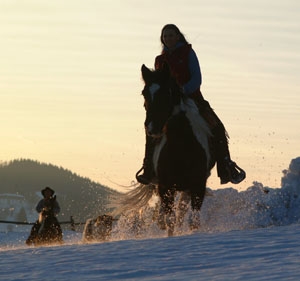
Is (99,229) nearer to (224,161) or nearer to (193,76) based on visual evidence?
(224,161)

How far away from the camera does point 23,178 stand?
640 feet

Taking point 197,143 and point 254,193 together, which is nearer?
point 197,143

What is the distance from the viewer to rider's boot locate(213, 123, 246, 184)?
40.0ft

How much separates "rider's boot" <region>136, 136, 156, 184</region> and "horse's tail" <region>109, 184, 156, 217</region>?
134 cm

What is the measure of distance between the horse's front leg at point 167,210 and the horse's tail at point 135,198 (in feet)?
5.50

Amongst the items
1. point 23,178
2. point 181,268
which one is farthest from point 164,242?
point 23,178

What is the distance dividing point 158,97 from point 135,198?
9.75ft

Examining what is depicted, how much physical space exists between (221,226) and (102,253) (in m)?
4.97

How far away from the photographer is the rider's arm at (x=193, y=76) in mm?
11703

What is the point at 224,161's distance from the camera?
1231cm

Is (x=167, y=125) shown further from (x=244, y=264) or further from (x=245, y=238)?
(x=244, y=264)

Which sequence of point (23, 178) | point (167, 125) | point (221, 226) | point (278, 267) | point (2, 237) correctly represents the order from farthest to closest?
point (23, 178) < point (2, 237) < point (221, 226) < point (167, 125) < point (278, 267)

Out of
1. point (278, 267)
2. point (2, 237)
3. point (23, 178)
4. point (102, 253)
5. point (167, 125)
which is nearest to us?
point (278, 267)

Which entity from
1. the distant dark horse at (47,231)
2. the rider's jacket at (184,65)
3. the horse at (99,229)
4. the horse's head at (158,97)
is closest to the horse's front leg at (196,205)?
the horse's head at (158,97)
